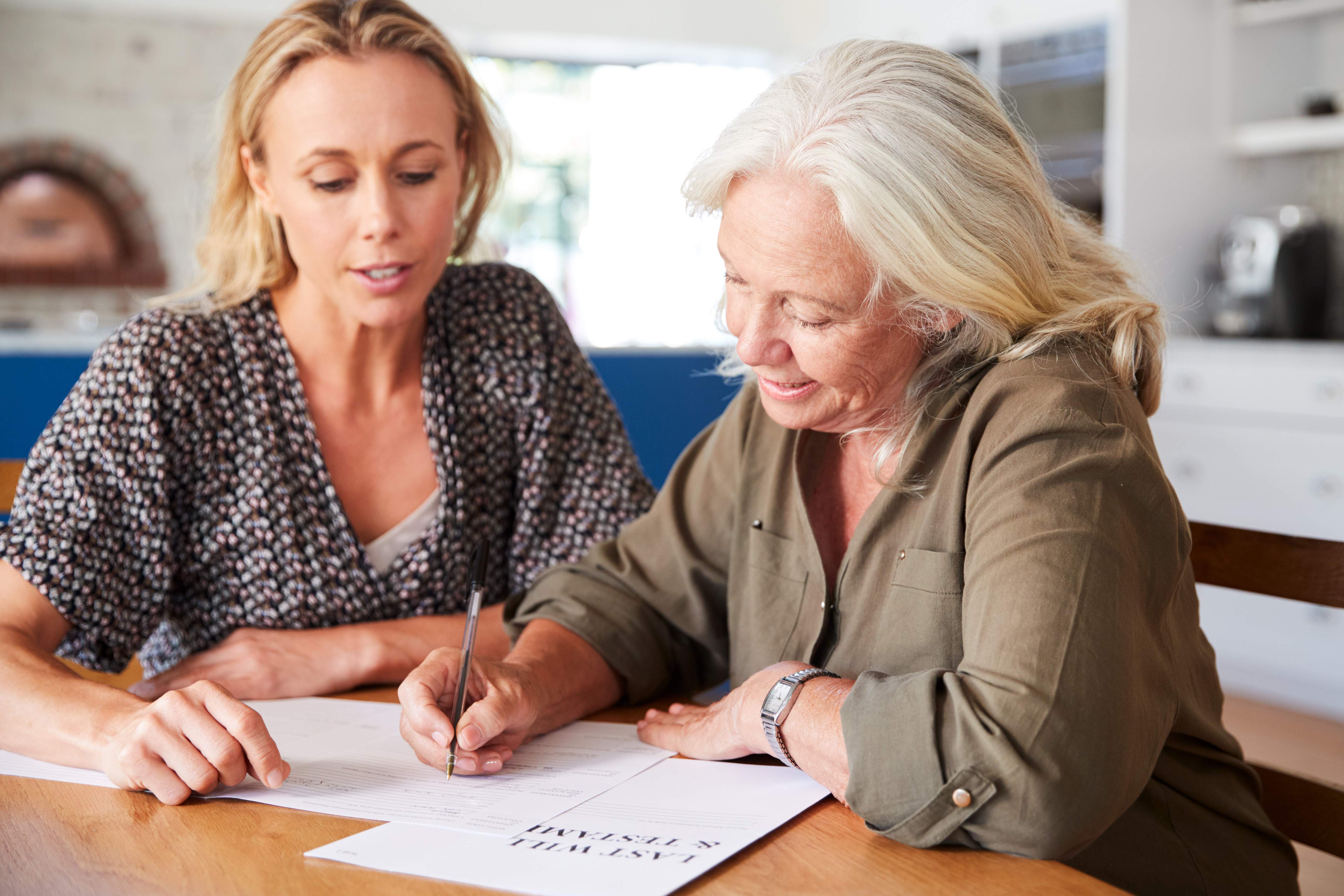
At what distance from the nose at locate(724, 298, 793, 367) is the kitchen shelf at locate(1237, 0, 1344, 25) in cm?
392

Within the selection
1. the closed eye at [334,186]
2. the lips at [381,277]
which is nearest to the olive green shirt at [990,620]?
the lips at [381,277]

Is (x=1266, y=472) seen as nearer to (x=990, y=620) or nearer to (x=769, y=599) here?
(x=769, y=599)

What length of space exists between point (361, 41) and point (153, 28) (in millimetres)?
5367

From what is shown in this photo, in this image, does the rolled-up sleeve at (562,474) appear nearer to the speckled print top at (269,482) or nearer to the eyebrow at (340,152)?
the speckled print top at (269,482)

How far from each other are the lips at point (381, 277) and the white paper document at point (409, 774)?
1.70 ft

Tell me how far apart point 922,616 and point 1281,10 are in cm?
411

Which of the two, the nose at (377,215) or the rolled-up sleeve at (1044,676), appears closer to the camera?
the rolled-up sleeve at (1044,676)

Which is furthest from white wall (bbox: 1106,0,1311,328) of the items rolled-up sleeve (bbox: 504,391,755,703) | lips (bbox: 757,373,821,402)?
lips (bbox: 757,373,821,402)

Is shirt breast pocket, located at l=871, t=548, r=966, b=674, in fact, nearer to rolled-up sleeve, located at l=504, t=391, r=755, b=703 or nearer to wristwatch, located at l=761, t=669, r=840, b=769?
wristwatch, located at l=761, t=669, r=840, b=769

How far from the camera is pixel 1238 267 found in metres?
4.22

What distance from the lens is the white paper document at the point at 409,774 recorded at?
33.9 inches

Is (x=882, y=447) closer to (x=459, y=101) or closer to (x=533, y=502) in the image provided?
(x=533, y=502)

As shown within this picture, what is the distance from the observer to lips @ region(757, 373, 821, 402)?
1.08 m

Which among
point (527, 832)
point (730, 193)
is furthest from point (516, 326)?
point (527, 832)
